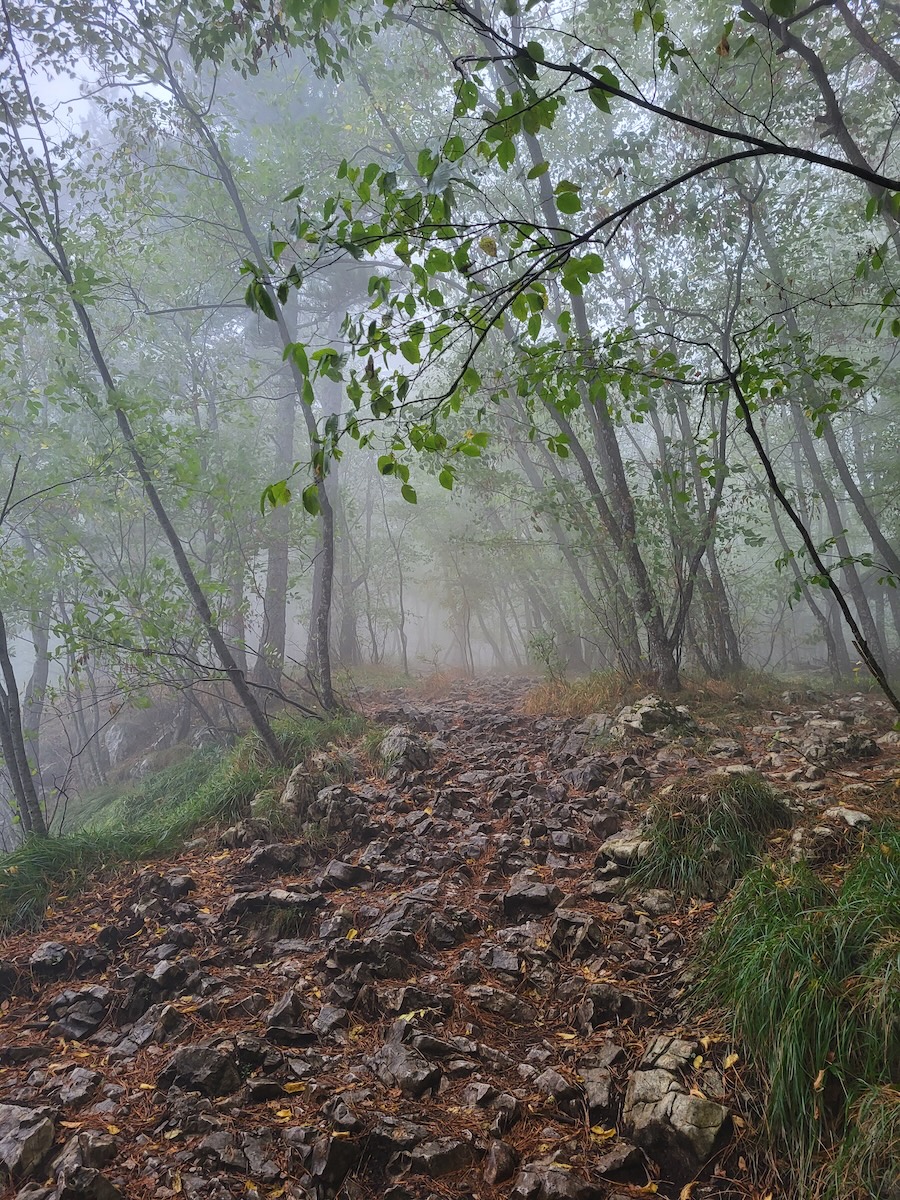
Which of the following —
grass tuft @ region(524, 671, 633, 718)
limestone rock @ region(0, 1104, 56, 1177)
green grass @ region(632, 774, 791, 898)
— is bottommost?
limestone rock @ region(0, 1104, 56, 1177)

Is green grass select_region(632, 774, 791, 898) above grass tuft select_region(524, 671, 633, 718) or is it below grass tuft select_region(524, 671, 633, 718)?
below

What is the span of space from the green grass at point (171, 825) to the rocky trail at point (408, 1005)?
0.28 metres

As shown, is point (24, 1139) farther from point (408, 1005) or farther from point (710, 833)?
point (710, 833)

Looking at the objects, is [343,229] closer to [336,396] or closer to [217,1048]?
[217,1048]

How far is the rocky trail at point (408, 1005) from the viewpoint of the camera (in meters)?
2.34

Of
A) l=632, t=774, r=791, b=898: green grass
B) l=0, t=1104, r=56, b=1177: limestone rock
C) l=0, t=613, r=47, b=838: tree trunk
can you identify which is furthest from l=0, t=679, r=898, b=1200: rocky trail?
l=0, t=613, r=47, b=838: tree trunk

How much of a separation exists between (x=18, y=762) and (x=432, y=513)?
1704 centimetres

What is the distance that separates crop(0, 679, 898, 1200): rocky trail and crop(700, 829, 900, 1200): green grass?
0.17 metres

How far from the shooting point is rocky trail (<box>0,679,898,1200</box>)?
2.34m

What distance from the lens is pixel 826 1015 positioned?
235 centimetres

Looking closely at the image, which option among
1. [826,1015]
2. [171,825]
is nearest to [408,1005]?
[826,1015]

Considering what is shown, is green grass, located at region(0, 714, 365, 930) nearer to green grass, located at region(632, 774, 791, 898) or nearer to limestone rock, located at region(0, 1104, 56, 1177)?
limestone rock, located at region(0, 1104, 56, 1177)

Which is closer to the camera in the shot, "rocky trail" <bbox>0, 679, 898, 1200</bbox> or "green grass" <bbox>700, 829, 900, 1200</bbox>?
"green grass" <bbox>700, 829, 900, 1200</bbox>

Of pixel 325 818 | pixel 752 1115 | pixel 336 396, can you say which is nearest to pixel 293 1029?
pixel 752 1115
